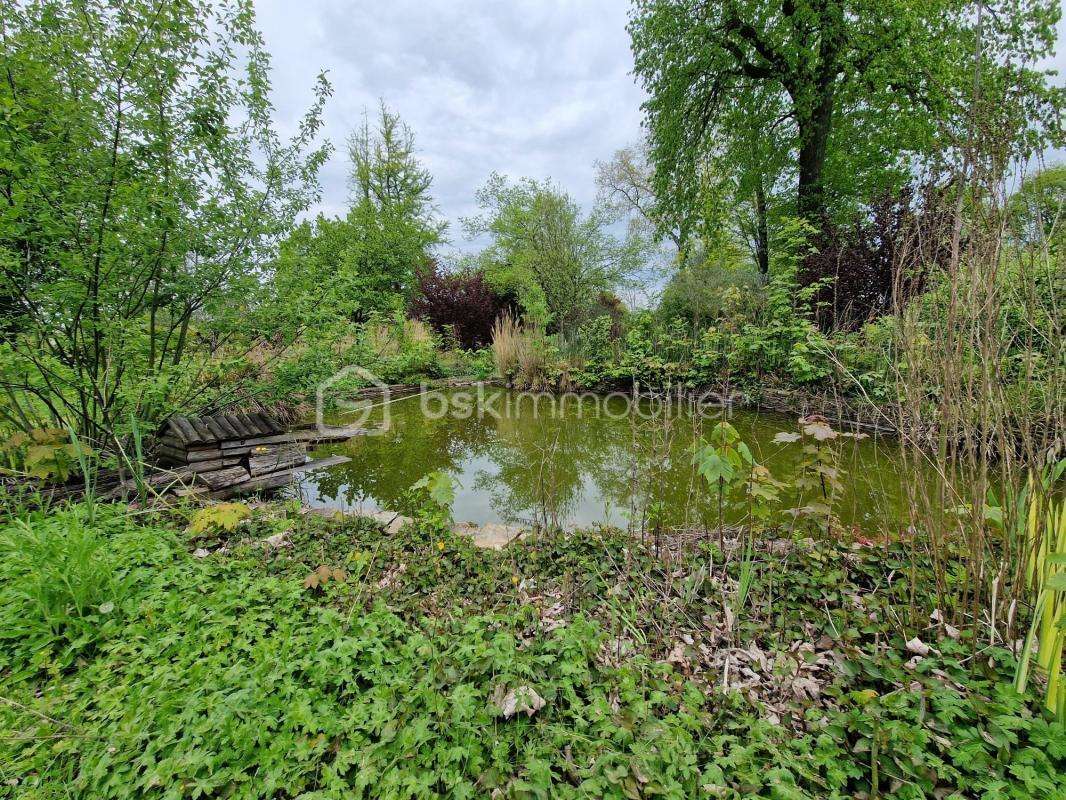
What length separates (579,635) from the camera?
1.36 m

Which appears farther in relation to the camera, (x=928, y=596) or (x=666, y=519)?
(x=666, y=519)

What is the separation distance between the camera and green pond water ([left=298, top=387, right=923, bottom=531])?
239 centimetres

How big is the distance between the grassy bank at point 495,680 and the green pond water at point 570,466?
1.48 feet

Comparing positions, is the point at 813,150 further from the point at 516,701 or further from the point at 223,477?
the point at 223,477

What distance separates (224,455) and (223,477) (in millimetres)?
175

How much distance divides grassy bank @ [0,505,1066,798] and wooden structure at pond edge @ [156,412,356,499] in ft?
3.18

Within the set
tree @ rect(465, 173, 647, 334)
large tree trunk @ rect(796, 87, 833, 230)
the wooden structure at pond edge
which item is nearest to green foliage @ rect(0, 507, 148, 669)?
the wooden structure at pond edge

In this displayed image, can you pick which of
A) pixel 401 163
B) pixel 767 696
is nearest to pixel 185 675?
pixel 767 696

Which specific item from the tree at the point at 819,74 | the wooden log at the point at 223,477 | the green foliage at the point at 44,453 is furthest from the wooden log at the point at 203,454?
the tree at the point at 819,74

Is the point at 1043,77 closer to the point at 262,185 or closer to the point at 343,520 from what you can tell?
the point at 262,185

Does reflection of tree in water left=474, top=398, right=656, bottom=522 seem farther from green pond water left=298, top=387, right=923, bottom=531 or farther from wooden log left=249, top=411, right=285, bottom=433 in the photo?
wooden log left=249, top=411, right=285, bottom=433

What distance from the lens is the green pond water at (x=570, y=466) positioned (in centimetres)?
239

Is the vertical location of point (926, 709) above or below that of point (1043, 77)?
below

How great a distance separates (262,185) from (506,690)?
332 centimetres
